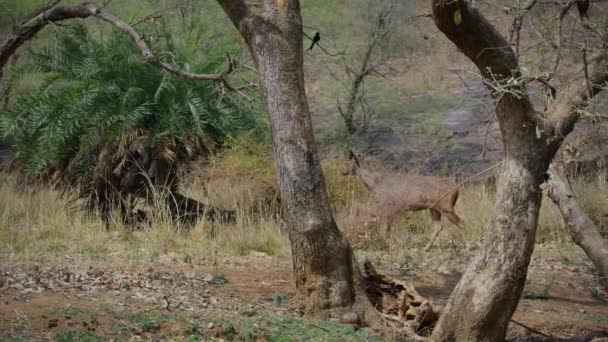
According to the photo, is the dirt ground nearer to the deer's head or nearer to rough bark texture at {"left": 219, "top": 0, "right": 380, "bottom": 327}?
rough bark texture at {"left": 219, "top": 0, "right": 380, "bottom": 327}

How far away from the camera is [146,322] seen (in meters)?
5.99

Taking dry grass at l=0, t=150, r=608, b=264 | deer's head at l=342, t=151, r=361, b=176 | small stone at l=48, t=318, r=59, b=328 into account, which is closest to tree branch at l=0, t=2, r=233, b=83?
dry grass at l=0, t=150, r=608, b=264

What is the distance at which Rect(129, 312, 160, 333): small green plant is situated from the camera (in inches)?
233

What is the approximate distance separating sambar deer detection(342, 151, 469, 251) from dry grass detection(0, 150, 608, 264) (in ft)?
0.75

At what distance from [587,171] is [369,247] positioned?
19.9 ft

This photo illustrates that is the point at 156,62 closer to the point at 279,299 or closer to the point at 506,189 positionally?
the point at 279,299

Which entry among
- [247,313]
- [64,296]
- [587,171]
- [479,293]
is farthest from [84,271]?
[587,171]

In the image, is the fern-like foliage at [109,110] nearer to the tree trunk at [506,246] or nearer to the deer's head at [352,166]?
the deer's head at [352,166]

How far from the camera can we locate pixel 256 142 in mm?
12688

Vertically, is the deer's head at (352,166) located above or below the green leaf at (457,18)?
below

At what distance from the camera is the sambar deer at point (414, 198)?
1080 cm

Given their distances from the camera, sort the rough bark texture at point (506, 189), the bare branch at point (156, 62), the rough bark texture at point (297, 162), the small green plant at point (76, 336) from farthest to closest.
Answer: the bare branch at point (156, 62)
the rough bark texture at point (297, 162)
the rough bark texture at point (506, 189)
the small green plant at point (76, 336)

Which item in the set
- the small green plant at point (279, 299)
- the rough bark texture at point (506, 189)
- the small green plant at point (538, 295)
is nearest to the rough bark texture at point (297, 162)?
the small green plant at point (279, 299)

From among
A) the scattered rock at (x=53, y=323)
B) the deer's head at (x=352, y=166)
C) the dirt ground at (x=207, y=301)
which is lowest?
the scattered rock at (x=53, y=323)
